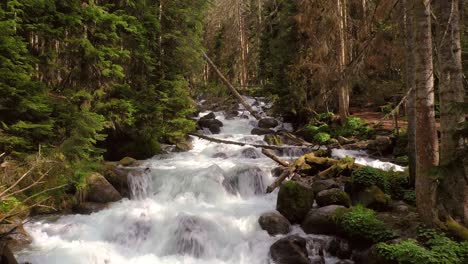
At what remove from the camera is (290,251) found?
8.25 meters

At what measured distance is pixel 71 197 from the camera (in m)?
10.8

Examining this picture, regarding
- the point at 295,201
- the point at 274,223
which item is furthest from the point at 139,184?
the point at 295,201

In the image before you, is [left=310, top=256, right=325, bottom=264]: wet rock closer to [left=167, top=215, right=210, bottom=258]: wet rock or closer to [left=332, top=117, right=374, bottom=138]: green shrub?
[left=167, top=215, right=210, bottom=258]: wet rock

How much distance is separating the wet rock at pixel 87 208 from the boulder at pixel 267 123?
50.0 ft

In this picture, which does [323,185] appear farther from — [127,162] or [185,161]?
[127,162]

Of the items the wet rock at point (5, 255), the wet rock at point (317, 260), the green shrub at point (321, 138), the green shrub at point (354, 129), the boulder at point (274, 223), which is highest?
the green shrub at point (354, 129)

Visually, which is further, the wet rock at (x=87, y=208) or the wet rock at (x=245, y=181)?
the wet rock at (x=245, y=181)

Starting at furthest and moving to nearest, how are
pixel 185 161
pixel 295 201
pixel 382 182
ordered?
pixel 185 161 → pixel 382 182 → pixel 295 201

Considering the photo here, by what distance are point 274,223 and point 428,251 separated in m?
3.91

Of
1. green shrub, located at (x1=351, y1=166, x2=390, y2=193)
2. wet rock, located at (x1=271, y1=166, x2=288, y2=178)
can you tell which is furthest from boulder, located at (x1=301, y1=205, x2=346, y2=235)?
wet rock, located at (x1=271, y1=166, x2=288, y2=178)

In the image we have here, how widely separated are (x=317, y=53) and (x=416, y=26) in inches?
462

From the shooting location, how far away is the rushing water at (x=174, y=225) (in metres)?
8.72

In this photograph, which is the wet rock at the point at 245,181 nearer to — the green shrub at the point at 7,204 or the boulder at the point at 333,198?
the boulder at the point at 333,198

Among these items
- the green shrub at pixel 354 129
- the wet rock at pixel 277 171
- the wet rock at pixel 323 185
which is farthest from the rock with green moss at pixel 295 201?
the green shrub at pixel 354 129
